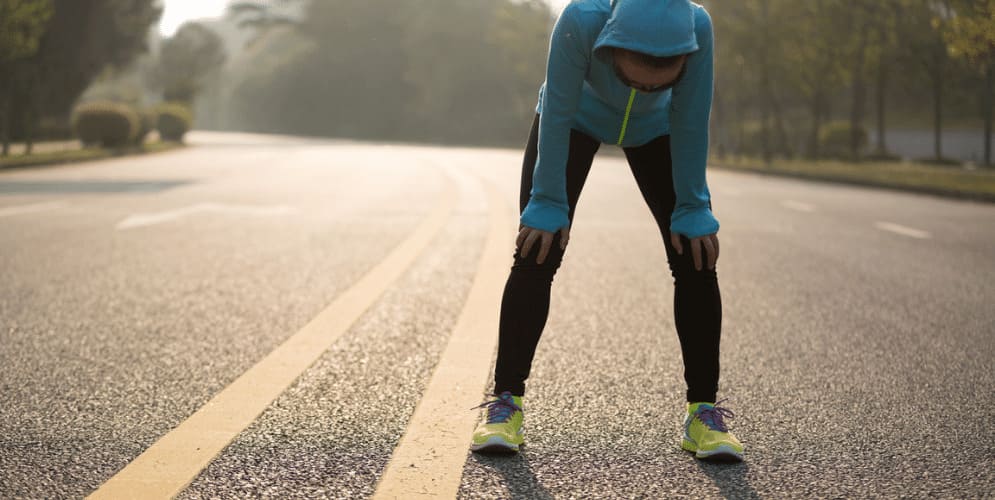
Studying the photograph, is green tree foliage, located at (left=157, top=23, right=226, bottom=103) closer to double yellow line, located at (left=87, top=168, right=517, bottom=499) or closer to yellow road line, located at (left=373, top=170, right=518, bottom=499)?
double yellow line, located at (left=87, top=168, right=517, bottom=499)

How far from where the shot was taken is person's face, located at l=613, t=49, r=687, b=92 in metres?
2.54

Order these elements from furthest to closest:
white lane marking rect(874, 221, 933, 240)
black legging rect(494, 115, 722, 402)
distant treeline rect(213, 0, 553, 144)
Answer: distant treeline rect(213, 0, 553, 144) → white lane marking rect(874, 221, 933, 240) → black legging rect(494, 115, 722, 402)

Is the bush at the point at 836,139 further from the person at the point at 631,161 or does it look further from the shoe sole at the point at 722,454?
the shoe sole at the point at 722,454

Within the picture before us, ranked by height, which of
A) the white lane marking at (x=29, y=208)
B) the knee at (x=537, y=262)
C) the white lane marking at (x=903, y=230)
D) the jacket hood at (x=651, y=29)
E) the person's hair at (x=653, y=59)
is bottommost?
the white lane marking at (x=903, y=230)

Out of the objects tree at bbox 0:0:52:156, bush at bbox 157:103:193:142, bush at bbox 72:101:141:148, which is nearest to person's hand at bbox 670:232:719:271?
tree at bbox 0:0:52:156

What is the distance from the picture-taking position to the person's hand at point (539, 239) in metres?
2.79

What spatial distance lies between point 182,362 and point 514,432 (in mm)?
1663

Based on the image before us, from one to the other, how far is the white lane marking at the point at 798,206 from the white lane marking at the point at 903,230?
1.69 meters

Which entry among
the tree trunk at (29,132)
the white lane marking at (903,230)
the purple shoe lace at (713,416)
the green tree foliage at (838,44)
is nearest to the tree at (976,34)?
the white lane marking at (903,230)

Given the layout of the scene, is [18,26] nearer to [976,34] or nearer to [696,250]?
[976,34]

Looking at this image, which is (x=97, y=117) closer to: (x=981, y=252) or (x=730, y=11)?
(x=730, y=11)

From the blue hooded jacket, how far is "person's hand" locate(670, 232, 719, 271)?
21 mm

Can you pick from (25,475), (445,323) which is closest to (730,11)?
(445,323)

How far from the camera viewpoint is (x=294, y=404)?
319cm
